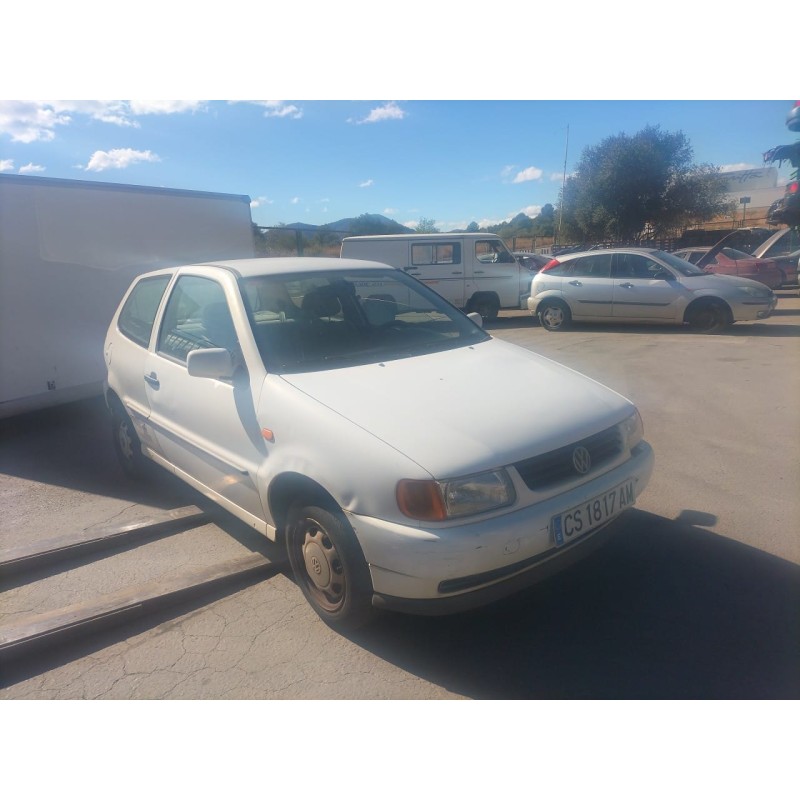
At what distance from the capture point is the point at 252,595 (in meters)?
3.12

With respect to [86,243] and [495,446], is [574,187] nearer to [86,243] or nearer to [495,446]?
[86,243]

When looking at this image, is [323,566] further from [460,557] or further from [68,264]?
[68,264]

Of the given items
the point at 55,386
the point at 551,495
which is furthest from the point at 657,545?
the point at 55,386

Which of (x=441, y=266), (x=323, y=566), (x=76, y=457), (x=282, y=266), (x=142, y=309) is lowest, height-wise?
(x=76, y=457)

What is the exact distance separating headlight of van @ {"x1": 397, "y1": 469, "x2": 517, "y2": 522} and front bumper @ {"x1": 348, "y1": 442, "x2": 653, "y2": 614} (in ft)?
0.16

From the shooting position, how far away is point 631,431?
9.64ft

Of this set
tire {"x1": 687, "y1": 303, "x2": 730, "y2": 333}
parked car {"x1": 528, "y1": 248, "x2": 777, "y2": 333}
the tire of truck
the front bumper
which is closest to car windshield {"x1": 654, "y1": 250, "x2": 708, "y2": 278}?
parked car {"x1": 528, "y1": 248, "x2": 777, "y2": 333}

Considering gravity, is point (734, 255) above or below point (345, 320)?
below

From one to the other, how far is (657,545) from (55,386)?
6.15 metres

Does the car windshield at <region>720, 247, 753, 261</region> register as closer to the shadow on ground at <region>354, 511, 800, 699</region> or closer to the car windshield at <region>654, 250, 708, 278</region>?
the car windshield at <region>654, 250, 708, 278</region>

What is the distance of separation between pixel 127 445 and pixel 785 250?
60.9ft

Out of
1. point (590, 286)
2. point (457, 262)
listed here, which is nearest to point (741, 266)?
point (590, 286)

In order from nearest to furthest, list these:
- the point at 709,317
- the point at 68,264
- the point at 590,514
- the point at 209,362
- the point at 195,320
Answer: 1. the point at 590,514
2. the point at 209,362
3. the point at 195,320
4. the point at 68,264
5. the point at 709,317

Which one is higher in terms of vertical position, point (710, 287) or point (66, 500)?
point (710, 287)
